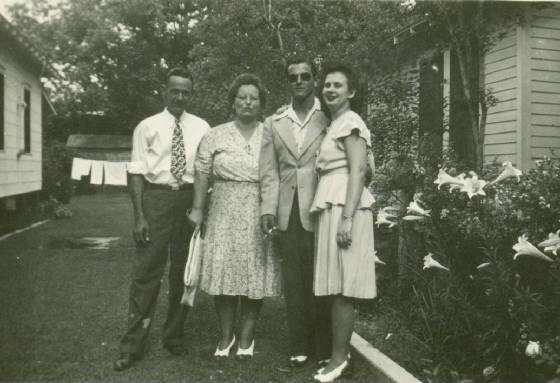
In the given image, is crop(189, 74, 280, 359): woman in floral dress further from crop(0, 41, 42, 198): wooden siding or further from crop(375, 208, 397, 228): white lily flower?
crop(0, 41, 42, 198): wooden siding

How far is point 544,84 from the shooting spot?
7.91 metres

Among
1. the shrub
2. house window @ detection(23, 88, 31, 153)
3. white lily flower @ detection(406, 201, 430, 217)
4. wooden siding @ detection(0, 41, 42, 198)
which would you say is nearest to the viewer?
white lily flower @ detection(406, 201, 430, 217)

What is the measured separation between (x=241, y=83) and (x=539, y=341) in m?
2.49

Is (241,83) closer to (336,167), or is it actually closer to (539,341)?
(336,167)

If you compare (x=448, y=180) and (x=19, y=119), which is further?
A: (x=19, y=119)

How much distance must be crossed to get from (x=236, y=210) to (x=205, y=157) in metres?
0.43

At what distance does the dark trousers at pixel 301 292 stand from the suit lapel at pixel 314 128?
15.4 inches

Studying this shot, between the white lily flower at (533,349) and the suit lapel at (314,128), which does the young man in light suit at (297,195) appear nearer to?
the suit lapel at (314,128)

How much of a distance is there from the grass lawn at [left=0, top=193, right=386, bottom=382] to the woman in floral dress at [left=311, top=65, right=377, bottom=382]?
46 cm

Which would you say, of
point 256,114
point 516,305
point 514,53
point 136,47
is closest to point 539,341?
point 516,305

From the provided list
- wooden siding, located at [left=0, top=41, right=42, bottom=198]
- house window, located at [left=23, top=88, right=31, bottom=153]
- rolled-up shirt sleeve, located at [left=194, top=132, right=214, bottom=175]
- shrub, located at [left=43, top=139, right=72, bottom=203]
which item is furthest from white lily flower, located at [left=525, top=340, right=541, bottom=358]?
shrub, located at [left=43, top=139, right=72, bottom=203]

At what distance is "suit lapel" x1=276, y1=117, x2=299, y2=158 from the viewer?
3.97 metres

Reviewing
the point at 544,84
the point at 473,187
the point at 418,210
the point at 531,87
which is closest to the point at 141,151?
the point at 418,210

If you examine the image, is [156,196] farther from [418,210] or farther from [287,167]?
[418,210]
